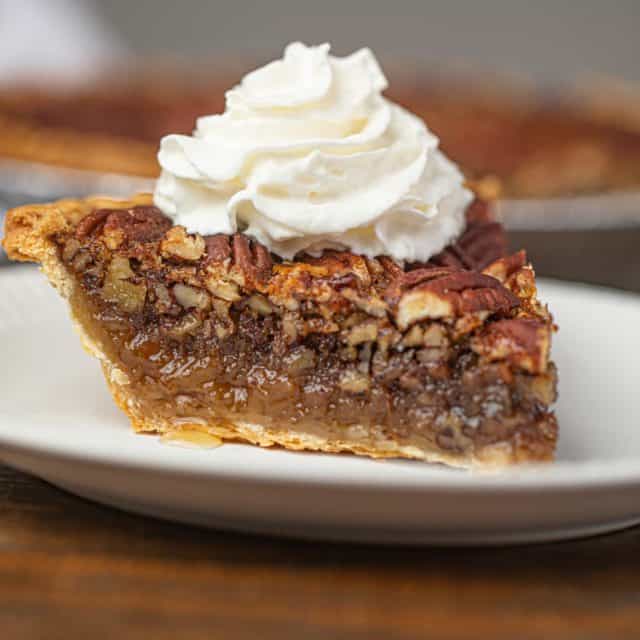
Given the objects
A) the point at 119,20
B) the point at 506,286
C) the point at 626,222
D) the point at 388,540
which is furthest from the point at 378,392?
the point at 119,20

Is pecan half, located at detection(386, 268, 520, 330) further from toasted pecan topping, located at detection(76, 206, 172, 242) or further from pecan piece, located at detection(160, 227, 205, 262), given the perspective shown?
toasted pecan topping, located at detection(76, 206, 172, 242)

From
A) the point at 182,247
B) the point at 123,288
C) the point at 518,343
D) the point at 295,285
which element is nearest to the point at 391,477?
the point at 518,343

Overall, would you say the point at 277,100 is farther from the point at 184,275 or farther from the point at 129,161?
the point at 129,161

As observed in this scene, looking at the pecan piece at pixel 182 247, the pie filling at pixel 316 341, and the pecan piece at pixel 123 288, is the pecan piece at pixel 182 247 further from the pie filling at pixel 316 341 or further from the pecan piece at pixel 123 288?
the pecan piece at pixel 123 288

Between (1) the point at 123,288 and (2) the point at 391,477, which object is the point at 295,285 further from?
(2) the point at 391,477

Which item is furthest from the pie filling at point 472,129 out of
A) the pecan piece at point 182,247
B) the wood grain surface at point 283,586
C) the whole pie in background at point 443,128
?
the wood grain surface at point 283,586
